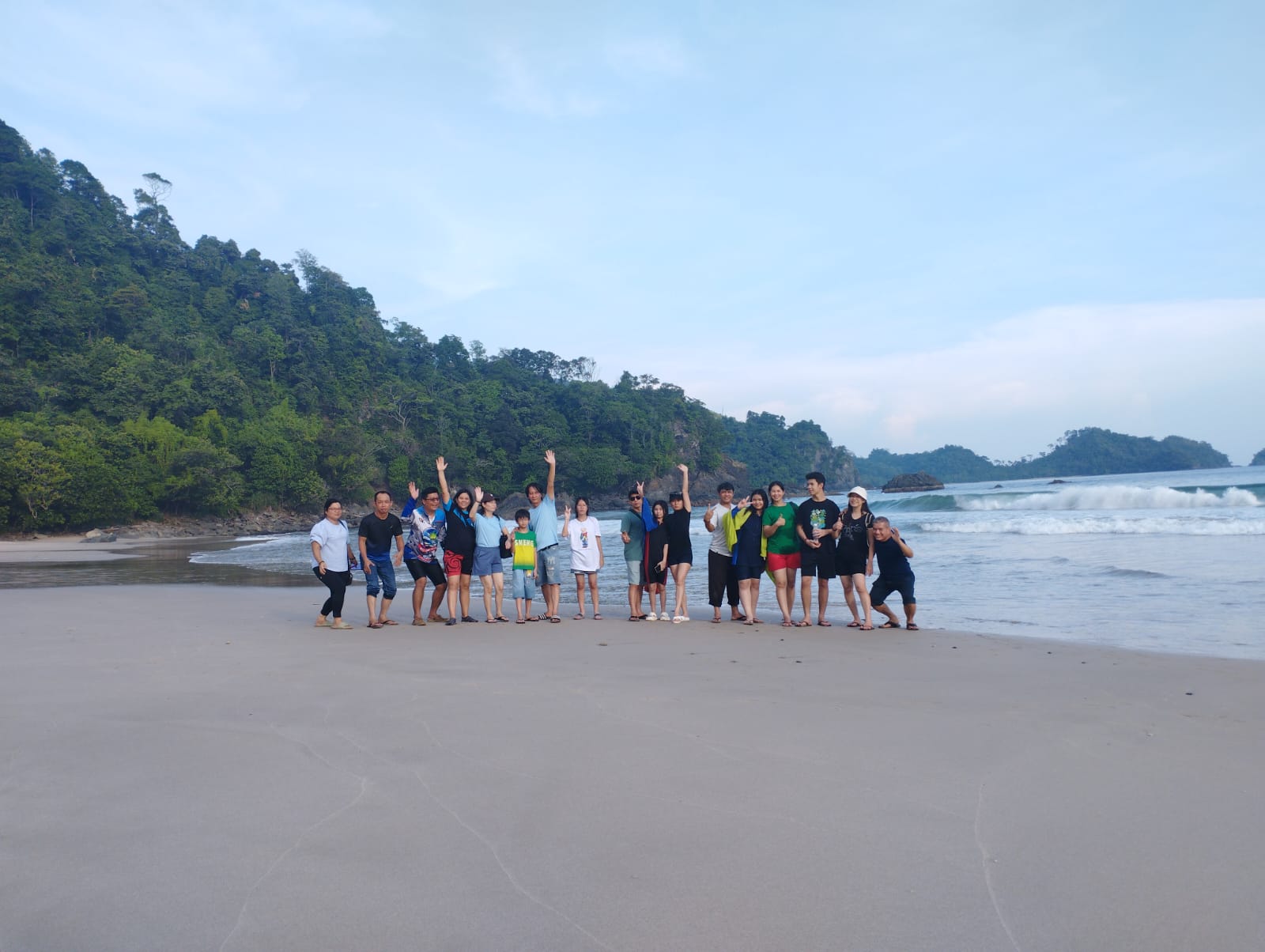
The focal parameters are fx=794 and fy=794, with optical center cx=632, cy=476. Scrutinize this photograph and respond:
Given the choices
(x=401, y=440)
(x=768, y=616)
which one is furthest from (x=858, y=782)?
(x=401, y=440)

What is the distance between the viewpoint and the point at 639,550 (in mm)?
9867

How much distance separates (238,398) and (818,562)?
61726 mm

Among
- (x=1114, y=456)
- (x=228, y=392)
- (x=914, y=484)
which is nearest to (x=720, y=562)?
(x=228, y=392)

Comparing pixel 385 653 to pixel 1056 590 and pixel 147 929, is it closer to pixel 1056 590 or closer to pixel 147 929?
pixel 147 929

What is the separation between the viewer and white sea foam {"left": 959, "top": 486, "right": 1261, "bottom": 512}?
3200 cm

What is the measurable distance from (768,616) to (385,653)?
491 cm

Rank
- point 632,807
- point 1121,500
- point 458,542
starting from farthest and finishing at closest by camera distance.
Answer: point 1121,500 → point 458,542 → point 632,807

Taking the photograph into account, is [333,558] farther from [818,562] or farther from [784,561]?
[818,562]

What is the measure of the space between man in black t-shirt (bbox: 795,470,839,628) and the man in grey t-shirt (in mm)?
1875

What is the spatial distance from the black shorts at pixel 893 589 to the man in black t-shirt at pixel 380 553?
548cm

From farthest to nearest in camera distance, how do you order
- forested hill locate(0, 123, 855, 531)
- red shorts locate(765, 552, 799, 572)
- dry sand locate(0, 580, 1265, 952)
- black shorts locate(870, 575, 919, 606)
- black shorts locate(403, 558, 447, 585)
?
forested hill locate(0, 123, 855, 531)
black shorts locate(403, 558, 447, 585)
red shorts locate(765, 552, 799, 572)
black shorts locate(870, 575, 919, 606)
dry sand locate(0, 580, 1265, 952)

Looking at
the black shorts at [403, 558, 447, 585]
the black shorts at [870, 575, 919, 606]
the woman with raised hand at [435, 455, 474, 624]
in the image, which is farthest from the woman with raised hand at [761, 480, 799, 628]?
the black shorts at [403, 558, 447, 585]

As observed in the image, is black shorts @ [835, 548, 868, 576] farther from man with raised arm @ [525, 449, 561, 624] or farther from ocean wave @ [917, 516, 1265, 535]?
ocean wave @ [917, 516, 1265, 535]

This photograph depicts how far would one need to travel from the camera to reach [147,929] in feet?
8.09
